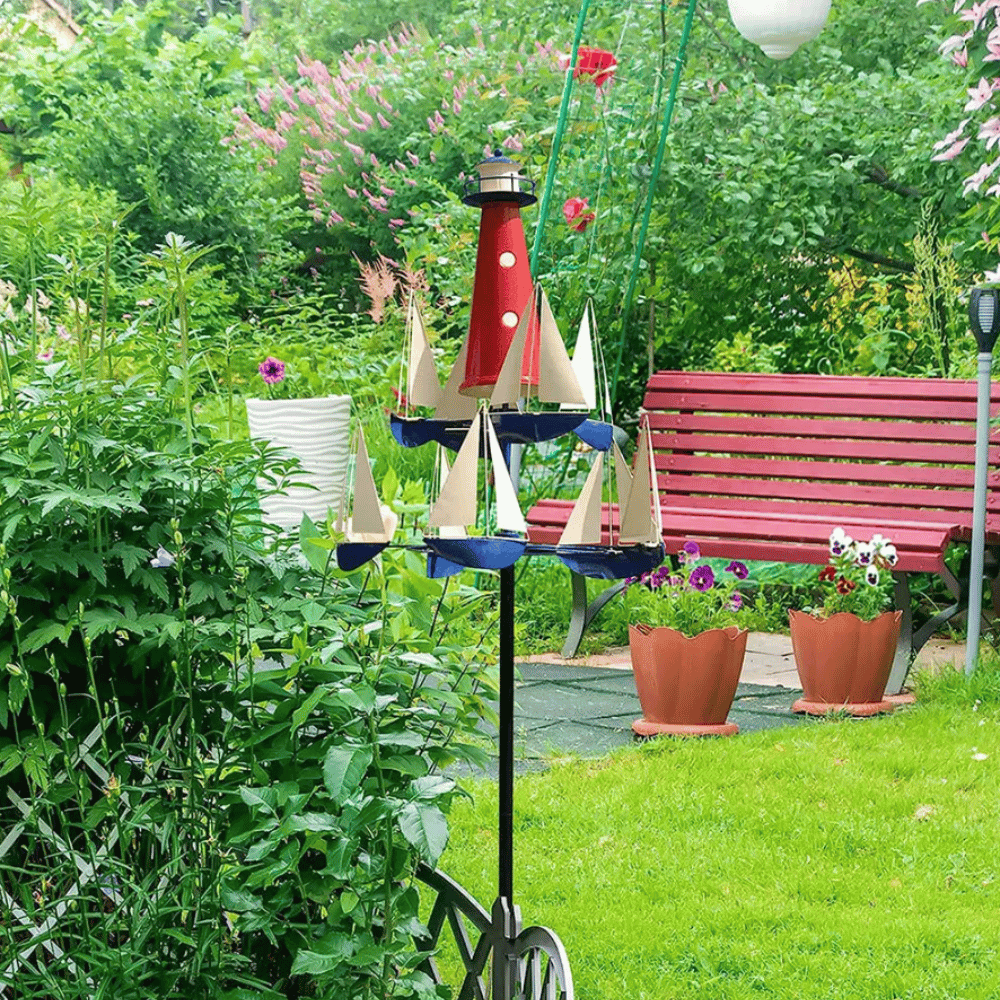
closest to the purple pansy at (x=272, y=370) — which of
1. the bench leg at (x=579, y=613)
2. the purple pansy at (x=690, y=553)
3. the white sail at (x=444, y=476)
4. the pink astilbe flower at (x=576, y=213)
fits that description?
the pink astilbe flower at (x=576, y=213)

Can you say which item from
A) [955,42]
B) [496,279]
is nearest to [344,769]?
[496,279]

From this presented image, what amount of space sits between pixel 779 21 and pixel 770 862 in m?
3.42

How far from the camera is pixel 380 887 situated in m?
1.90

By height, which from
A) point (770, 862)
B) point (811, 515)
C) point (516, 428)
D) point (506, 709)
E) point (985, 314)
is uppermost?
point (985, 314)

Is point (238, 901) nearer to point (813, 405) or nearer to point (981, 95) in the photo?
point (981, 95)

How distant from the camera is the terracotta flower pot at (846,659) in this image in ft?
14.5

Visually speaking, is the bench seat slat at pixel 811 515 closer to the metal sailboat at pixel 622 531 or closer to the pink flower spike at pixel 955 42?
the pink flower spike at pixel 955 42

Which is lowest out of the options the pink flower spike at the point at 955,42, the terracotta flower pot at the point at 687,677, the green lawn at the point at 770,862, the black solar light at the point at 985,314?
the green lawn at the point at 770,862

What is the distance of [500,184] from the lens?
1.91m

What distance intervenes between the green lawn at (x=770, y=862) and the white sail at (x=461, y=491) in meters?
1.24

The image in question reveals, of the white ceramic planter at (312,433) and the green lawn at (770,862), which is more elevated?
the white ceramic planter at (312,433)

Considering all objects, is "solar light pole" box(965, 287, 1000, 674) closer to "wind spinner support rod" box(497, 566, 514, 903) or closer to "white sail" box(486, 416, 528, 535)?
"wind spinner support rod" box(497, 566, 514, 903)

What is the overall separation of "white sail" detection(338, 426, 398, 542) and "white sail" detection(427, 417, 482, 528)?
0.41ft

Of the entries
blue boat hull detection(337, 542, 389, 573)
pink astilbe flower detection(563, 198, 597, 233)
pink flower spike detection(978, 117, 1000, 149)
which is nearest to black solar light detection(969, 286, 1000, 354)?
pink flower spike detection(978, 117, 1000, 149)
